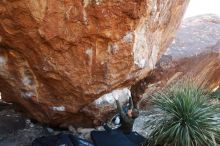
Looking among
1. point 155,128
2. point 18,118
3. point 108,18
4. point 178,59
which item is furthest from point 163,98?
point 18,118

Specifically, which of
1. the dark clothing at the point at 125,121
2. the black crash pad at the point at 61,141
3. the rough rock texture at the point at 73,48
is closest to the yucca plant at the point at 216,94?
the rough rock texture at the point at 73,48

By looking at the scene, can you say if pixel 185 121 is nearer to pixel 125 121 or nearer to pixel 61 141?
pixel 125 121

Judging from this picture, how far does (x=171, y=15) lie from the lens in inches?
181

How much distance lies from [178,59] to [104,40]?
2303 millimetres

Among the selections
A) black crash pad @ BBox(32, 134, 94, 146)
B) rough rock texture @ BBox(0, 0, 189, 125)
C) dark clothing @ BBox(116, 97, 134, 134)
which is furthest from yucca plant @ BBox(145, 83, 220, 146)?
black crash pad @ BBox(32, 134, 94, 146)

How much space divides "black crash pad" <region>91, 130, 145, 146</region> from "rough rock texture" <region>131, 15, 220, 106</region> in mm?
934

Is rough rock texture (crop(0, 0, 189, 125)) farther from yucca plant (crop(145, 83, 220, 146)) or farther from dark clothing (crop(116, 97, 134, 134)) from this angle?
yucca plant (crop(145, 83, 220, 146))

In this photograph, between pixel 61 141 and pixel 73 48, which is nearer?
pixel 73 48

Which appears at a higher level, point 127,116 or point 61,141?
point 127,116

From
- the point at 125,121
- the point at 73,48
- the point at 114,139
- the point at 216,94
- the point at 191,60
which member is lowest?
the point at 216,94

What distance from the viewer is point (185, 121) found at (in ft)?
14.8

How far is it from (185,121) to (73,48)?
173 cm

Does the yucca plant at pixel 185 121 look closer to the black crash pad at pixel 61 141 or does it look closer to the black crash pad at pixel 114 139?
the black crash pad at pixel 114 139

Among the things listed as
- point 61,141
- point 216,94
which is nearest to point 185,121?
point 61,141
